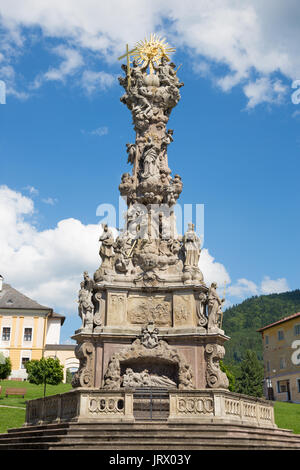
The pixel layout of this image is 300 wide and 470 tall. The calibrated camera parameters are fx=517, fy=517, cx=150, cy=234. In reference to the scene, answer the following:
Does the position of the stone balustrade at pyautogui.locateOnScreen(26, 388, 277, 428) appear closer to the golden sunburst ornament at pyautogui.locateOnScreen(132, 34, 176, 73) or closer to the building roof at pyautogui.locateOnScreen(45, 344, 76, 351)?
the golden sunburst ornament at pyautogui.locateOnScreen(132, 34, 176, 73)

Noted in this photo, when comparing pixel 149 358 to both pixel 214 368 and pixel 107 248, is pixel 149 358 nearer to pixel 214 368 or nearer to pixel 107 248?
pixel 214 368

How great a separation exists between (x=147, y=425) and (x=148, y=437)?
685 millimetres

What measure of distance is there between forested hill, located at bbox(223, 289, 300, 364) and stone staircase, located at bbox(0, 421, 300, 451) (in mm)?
135543

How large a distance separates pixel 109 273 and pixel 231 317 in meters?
152

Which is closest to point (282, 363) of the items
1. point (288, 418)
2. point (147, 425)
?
point (288, 418)

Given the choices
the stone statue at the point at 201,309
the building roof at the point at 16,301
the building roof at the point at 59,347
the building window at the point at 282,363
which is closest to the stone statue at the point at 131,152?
the stone statue at the point at 201,309

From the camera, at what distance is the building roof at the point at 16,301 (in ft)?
226

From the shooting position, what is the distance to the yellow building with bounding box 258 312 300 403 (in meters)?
58.4

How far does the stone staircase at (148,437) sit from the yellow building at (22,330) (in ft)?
172

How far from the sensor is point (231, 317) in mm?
168375

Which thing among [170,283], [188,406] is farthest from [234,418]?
[170,283]

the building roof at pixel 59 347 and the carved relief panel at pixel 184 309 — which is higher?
the building roof at pixel 59 347

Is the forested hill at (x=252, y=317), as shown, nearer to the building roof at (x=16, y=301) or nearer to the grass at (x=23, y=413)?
the building roof at (x=16, y=301)
